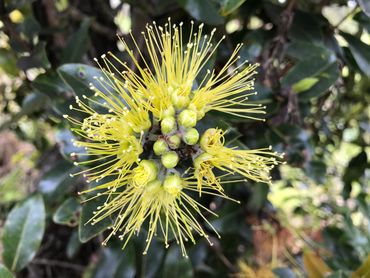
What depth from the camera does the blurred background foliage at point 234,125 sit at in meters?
0.98

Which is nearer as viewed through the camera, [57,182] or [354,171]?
[57,182]

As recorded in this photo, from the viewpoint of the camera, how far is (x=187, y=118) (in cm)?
71

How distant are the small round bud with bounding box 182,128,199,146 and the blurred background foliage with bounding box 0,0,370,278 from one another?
9 cm

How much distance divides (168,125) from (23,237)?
49cm

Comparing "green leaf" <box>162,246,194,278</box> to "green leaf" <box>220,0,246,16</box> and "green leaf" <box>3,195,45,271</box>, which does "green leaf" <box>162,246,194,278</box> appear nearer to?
"green leaf" <box>3,195,45,271</box>

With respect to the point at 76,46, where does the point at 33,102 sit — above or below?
below

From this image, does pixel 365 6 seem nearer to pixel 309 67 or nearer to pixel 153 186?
pixel 309 67

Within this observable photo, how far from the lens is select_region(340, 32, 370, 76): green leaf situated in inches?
39.9

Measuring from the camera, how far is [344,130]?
5.07 ft

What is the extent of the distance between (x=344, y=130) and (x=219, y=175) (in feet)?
2.82

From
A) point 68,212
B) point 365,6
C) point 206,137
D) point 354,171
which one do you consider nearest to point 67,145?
point 68,212

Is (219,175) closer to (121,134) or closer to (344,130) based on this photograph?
(121,134)

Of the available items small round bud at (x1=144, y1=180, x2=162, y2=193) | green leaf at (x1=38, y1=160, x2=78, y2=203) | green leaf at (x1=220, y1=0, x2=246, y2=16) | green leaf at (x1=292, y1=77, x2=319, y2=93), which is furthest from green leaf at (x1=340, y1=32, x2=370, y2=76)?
green leaf at (x1=38, y1=160, x2=78, y2=203)

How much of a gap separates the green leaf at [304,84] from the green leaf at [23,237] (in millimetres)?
598
